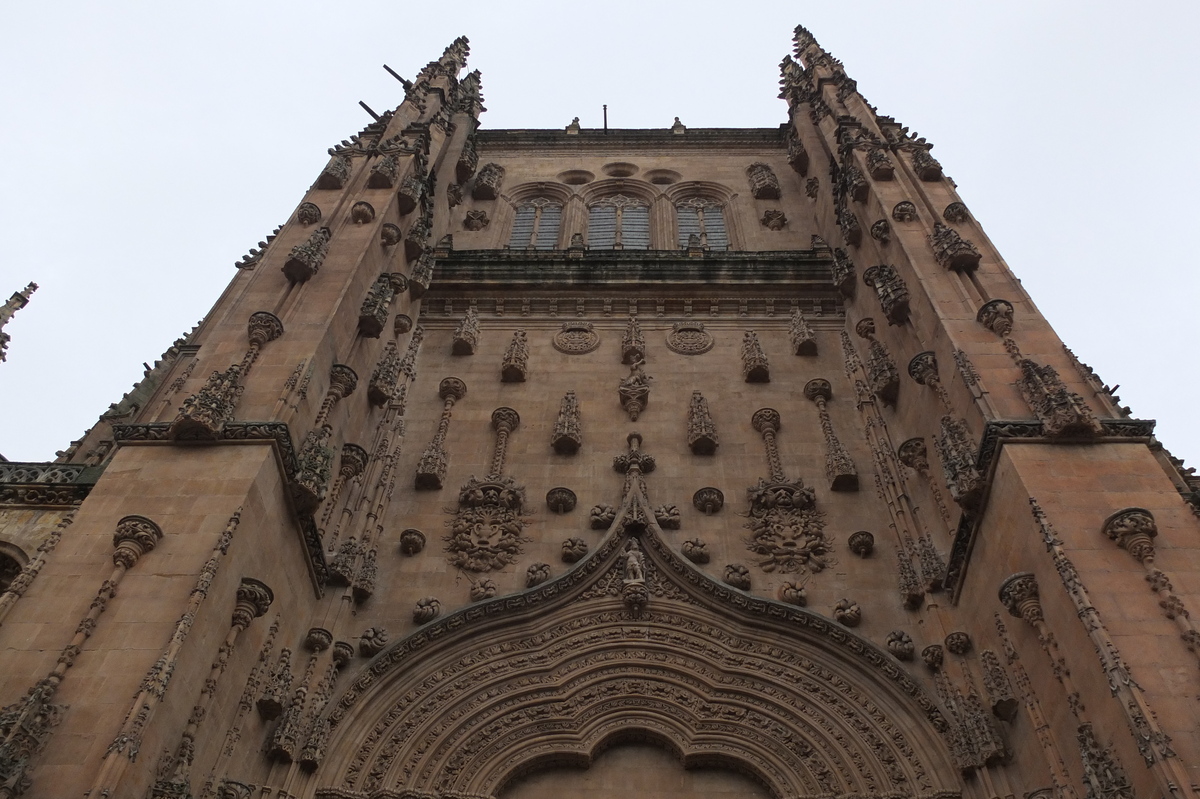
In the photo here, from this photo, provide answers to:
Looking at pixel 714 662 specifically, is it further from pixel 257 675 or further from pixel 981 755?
pixel 257 675

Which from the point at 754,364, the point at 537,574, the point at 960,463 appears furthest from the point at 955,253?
the point at 537,574

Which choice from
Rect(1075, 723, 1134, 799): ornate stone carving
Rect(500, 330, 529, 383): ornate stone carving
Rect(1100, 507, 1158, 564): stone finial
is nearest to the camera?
Rect(1075, 723, 1134, 799): ornate stone carving

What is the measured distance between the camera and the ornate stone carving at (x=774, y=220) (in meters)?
26.3

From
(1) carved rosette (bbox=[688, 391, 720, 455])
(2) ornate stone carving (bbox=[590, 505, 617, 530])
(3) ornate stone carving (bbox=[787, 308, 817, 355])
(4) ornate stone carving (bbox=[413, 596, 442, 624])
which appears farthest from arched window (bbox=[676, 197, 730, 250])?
(4) ornate stone carving (bbox=[413, 596, 442, 624])

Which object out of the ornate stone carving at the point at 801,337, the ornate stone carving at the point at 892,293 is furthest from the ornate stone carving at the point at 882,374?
the ornate stone carving at the point at 801,337

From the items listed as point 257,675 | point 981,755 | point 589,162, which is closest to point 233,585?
point 257,675

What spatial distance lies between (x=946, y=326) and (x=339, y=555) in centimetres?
918

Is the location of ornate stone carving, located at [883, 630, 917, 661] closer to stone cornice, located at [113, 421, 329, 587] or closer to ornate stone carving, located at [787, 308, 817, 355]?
ornate stone carving, located at [787, 308, 817, 355]

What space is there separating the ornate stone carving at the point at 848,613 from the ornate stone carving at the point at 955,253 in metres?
5.95

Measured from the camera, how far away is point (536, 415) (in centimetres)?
1845

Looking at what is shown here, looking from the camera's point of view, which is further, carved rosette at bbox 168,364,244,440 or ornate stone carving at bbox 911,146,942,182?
ornate stone carving at bbox 911,146,942,182

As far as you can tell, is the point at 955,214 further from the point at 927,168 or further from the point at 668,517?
the point at 668,517

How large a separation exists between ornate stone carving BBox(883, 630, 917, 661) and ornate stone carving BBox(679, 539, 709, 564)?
2750 mm

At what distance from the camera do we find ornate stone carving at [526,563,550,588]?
584 inches
